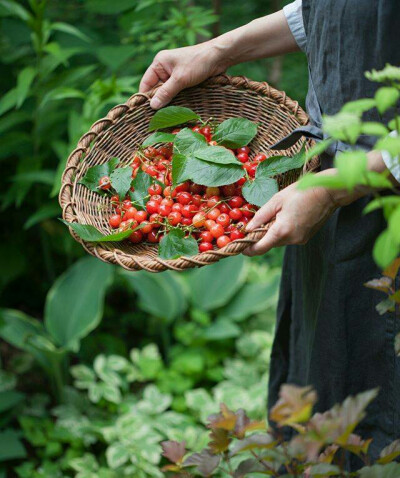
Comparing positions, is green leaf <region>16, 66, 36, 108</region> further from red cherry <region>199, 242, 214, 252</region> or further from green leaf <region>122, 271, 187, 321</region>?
red cherry <region>199, 242, 214, 252</region>

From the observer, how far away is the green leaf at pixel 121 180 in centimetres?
130

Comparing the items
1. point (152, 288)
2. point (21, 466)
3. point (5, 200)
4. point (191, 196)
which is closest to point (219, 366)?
point (152, 288)

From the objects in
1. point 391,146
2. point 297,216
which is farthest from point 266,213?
point 391,146

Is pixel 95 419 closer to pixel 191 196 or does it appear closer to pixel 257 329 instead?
pixel 257 329

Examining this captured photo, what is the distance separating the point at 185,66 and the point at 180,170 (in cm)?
24

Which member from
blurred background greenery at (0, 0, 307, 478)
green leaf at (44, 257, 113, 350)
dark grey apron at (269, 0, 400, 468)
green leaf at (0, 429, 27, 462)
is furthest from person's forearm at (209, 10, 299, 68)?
green leaf at (0, 429, 27, 462)

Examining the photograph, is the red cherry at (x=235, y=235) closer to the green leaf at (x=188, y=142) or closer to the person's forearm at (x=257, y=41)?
the green leaf at (x=188, y=142)

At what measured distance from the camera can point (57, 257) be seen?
2648 millimetres

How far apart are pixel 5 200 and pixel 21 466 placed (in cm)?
85

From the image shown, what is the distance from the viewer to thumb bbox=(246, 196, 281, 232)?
1064 millimetres

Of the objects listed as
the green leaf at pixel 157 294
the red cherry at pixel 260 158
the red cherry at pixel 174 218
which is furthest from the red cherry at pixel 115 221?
the green leaf at pixel 157 294

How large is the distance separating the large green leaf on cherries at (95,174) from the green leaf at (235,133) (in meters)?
0.24

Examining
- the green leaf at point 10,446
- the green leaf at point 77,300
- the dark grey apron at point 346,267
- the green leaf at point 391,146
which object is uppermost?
the green leaf at point 391,146

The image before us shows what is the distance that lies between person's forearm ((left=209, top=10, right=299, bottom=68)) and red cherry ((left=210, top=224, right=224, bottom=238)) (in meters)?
0.41
